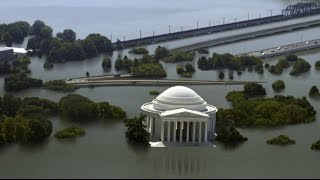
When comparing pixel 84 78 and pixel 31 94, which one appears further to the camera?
pixel 84 78

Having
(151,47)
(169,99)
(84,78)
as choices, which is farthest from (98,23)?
(169,99)

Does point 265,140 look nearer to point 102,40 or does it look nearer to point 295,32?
point 102,40

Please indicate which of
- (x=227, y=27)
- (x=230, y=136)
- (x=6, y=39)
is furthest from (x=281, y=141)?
(x=227, y=27)

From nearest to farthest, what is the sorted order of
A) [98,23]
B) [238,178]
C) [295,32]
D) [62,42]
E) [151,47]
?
[238,178] < [62,42] < [151,47] < [295,32] < [98,23]

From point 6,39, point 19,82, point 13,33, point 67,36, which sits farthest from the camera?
point 13,33

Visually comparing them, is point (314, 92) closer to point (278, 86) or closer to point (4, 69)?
point (278, 86)

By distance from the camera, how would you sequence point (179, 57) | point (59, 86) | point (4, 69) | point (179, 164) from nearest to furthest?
point (179, 164), point (59, 86), point (4, 69), point (179, 57)
